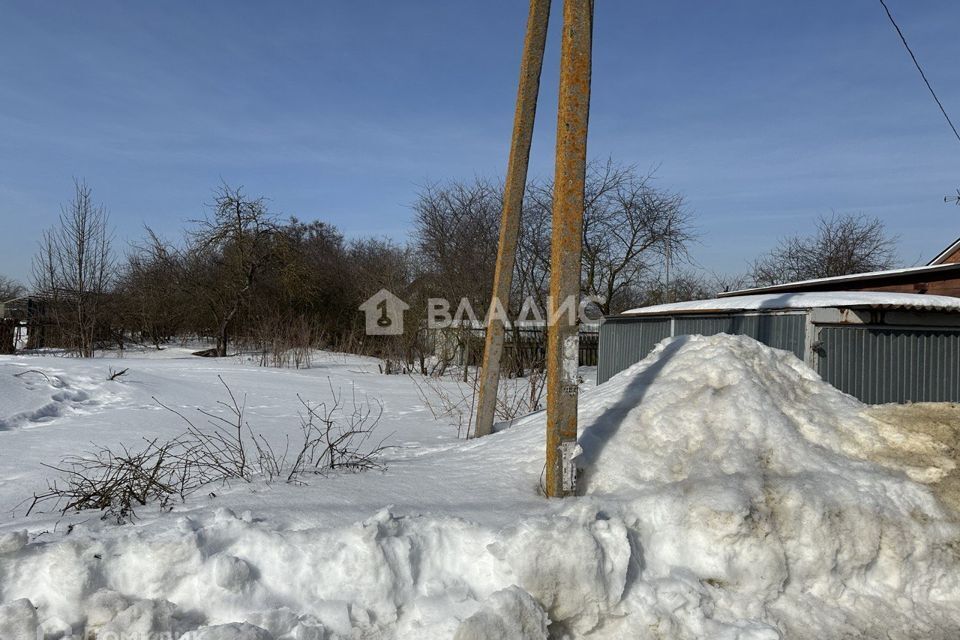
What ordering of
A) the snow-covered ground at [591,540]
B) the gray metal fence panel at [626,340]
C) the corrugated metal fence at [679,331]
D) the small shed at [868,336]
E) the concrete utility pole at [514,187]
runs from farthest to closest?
the gray metal fence panel at [626,340]
the corrugated metal fence at [679,331]
the small shed at [868,336]
the concrete utility pole at [514,187]
the snow-covered ground at [591,540]

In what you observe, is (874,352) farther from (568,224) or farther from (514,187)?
(568,224)

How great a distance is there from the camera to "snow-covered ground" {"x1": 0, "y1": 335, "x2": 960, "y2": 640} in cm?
254

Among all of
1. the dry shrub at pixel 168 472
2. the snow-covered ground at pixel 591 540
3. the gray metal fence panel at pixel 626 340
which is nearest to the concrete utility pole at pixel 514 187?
the snow-covered ground at pixel 591 540

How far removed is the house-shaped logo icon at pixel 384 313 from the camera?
16.3m

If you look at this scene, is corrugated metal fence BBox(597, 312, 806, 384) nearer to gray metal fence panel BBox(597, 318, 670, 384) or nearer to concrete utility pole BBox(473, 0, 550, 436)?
gray metal fence panel BBox(597, 318, 670, 384)

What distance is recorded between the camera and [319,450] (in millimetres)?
6254

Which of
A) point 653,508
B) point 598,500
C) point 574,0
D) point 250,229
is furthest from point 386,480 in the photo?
point 250,229

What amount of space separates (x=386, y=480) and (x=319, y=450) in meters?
2.48

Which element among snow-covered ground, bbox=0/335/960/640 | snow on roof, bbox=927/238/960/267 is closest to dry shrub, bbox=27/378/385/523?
snow-covered ground, bbox=0/335/960/640

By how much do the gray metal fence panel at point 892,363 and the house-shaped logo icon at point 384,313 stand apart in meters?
10.7

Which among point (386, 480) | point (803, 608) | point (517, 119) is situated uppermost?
point (517, 119)

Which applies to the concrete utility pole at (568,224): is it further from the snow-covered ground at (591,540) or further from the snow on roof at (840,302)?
the snow on roof at (840,302)

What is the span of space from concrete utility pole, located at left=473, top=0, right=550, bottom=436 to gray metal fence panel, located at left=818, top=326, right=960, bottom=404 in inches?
166

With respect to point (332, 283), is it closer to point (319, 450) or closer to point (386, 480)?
A: point (319, 450)
